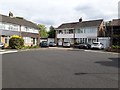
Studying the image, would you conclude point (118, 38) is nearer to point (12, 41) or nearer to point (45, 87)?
point (12, 41)

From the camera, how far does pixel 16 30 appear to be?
48.4 metres

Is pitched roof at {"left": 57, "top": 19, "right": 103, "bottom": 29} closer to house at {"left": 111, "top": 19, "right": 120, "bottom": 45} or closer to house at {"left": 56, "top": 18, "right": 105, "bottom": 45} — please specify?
house at {"left": 56, "top": 18, "right": 105, "bottom": 45}

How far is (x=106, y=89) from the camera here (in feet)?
24.5

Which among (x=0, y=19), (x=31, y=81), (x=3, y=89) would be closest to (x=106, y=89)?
(x=31, y=81)

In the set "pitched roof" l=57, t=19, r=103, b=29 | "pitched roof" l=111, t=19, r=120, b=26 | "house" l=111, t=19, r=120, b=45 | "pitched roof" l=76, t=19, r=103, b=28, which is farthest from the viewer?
"pitched roof" l=57, t=19, r=103, b=29

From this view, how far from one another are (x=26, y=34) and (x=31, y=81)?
44.7 m

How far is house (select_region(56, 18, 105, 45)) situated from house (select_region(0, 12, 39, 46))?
8.32m

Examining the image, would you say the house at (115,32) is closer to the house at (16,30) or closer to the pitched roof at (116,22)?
the pitched roof at (116,22)

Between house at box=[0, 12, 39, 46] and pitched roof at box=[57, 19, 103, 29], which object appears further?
pitched roof at box=[57, 19, 103, 29]

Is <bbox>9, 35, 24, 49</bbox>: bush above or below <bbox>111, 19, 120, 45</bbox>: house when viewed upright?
below

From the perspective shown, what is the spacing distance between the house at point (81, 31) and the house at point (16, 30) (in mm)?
8319

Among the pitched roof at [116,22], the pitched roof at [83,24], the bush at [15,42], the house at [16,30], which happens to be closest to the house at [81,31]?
the pitched roof at [83,24]

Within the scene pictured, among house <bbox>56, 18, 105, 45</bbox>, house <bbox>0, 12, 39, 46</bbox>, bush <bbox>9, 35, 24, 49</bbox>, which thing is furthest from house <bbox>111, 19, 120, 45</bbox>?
house <bbox>0, 12, 39, 46</bbox>

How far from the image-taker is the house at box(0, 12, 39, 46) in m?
44.0
